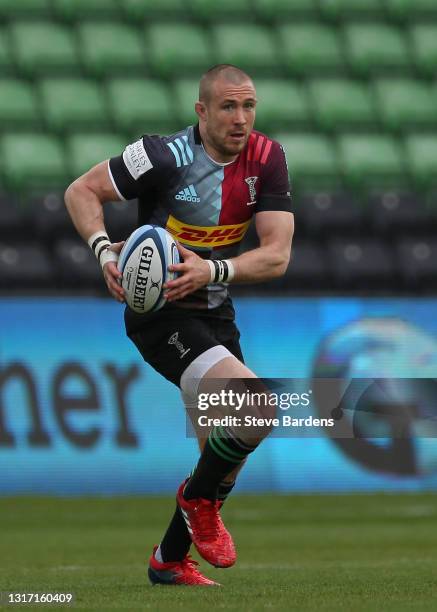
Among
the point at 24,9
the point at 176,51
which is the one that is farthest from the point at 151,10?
the point at 24,9

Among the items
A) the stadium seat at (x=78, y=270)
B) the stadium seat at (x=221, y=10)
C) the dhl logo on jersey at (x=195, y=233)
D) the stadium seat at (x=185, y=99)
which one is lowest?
the stadium seat at (x=78, y=270)

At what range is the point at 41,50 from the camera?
18.4 meters

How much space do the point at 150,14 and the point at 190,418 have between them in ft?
43.0

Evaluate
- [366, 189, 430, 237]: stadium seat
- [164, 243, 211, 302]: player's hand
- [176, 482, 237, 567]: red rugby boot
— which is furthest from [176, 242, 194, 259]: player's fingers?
[366, 189, 430, 237]: stadium seat

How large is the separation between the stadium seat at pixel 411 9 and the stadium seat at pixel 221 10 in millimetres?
2004

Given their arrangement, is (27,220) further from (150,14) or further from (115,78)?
(150,14)

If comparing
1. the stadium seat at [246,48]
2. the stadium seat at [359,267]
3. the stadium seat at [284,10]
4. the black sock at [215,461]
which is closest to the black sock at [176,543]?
the black sock at [215,461]

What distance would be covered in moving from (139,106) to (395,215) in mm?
3844

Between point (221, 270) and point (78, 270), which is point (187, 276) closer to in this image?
point (221, 270)

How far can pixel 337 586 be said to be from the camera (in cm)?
682

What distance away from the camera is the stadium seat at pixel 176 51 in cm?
1862

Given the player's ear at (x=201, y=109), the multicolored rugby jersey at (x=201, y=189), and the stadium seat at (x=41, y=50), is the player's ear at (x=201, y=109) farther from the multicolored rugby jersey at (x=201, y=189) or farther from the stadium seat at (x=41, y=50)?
the stadium seat at (x=41, y=50)

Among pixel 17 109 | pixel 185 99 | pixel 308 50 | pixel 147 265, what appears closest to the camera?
pixel 147 265

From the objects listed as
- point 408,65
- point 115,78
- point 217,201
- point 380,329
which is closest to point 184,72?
point 115,78
